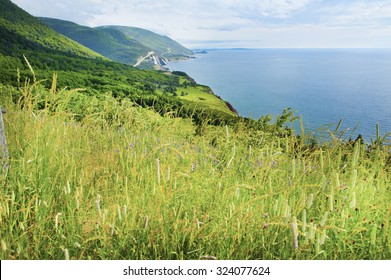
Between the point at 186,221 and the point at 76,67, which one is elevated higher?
the point at 76,67

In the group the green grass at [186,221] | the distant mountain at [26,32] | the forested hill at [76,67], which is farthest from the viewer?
the distant mountain at [26,32]

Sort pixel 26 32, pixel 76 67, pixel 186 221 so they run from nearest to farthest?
1. pixel 186 221
2. pixel 76 67
3. pixel 26 32

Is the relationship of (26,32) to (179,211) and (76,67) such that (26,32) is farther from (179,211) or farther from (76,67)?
(179,211)

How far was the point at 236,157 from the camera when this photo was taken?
12.9 ft

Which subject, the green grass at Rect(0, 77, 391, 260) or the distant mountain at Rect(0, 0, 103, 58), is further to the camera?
the distant mountain at Rect(0, 0, 103, 58)

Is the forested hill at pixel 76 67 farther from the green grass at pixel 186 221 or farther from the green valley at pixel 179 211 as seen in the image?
the green grass at pixel 186 221

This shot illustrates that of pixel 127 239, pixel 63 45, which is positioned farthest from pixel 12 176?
pixel 63 45

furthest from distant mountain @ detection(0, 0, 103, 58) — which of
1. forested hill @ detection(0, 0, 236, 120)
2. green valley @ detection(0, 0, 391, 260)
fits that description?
green valley @ detection(0, 0, 391, 260)

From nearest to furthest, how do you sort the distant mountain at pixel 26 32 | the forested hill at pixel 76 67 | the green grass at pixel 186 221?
the green grass at pixel 186 221 < the forested hill at pixel 76 67 < the distant mountain at pixel 26 32

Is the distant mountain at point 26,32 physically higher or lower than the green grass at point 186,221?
higher

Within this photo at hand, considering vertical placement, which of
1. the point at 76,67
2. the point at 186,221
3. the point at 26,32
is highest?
the point at 26,32

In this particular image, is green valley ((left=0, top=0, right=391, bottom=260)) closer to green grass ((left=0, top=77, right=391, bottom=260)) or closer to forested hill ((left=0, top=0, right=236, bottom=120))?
green grass ((left=0, top=77, right=391, bottom=260))

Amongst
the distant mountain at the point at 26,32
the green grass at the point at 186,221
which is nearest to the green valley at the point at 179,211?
the green grass at the point at 186,221

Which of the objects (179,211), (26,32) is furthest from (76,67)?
(179,211)
